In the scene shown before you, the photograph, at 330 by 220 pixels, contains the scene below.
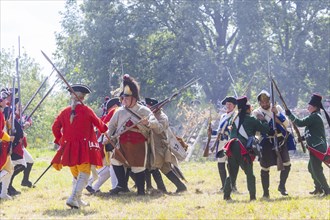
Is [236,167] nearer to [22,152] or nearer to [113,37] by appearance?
[22,152]

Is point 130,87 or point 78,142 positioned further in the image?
point 130,87

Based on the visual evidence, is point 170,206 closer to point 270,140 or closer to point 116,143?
point 116,143

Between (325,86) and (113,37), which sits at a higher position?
(113,37)

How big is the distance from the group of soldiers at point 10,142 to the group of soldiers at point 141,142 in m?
0.02

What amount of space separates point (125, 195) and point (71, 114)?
7.17 ft

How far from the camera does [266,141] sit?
32.9ft

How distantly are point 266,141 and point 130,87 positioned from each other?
2.39 m

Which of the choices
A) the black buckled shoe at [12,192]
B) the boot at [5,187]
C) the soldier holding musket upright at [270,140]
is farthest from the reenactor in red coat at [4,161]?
the soldier holding musket upright at [270,140]

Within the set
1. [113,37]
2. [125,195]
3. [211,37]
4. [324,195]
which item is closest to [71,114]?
[125,195]

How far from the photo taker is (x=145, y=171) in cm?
1106

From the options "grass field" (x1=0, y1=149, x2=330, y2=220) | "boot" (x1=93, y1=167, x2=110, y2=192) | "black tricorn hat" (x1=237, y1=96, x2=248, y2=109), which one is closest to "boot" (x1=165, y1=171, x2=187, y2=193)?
"grass field" (x1=0, y1=149, x2=330, y2=220)

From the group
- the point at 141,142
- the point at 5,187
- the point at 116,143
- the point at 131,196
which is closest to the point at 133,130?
the point at 141,142

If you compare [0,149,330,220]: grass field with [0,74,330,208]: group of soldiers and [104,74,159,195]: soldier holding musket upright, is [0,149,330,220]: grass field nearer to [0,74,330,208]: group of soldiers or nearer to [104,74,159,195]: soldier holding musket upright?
[0,74,330,208]: group of soldiers

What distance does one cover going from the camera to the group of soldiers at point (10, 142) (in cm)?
1014
